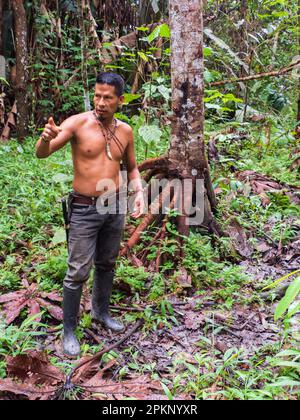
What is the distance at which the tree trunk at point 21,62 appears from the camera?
8055mm

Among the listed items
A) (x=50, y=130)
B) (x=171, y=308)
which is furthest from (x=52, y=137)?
(x=171, y=308)

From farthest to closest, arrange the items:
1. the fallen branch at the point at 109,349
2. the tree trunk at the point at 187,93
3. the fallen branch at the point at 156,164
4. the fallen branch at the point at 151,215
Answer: the fallen branch at the point at 156,164 < the fallen branch at the point at 151,215 < the tree trunk at the point at 187,93 < the fallen branch at the point at 109,349

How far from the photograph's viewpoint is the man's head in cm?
306

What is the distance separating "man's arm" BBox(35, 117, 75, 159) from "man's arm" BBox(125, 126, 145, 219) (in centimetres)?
52

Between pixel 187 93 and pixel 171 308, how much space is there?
215 cm

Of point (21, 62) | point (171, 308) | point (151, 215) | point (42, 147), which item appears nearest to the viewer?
point (42, 147)

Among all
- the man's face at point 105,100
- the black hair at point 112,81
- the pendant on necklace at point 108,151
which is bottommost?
the pendant on necklace at point 108,151

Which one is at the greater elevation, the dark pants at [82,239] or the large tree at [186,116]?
the large tree at [186,116]

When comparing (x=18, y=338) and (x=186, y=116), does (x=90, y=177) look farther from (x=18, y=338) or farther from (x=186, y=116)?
(x=186, y=116)

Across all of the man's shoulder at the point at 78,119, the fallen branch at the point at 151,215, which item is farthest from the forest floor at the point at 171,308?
the man's shoulder at the point at 78,119

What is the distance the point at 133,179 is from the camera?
142 inches

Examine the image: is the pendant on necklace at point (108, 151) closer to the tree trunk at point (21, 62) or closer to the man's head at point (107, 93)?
the man's head at point (107, 93)

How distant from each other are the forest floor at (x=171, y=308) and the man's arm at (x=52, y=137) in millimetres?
1291
